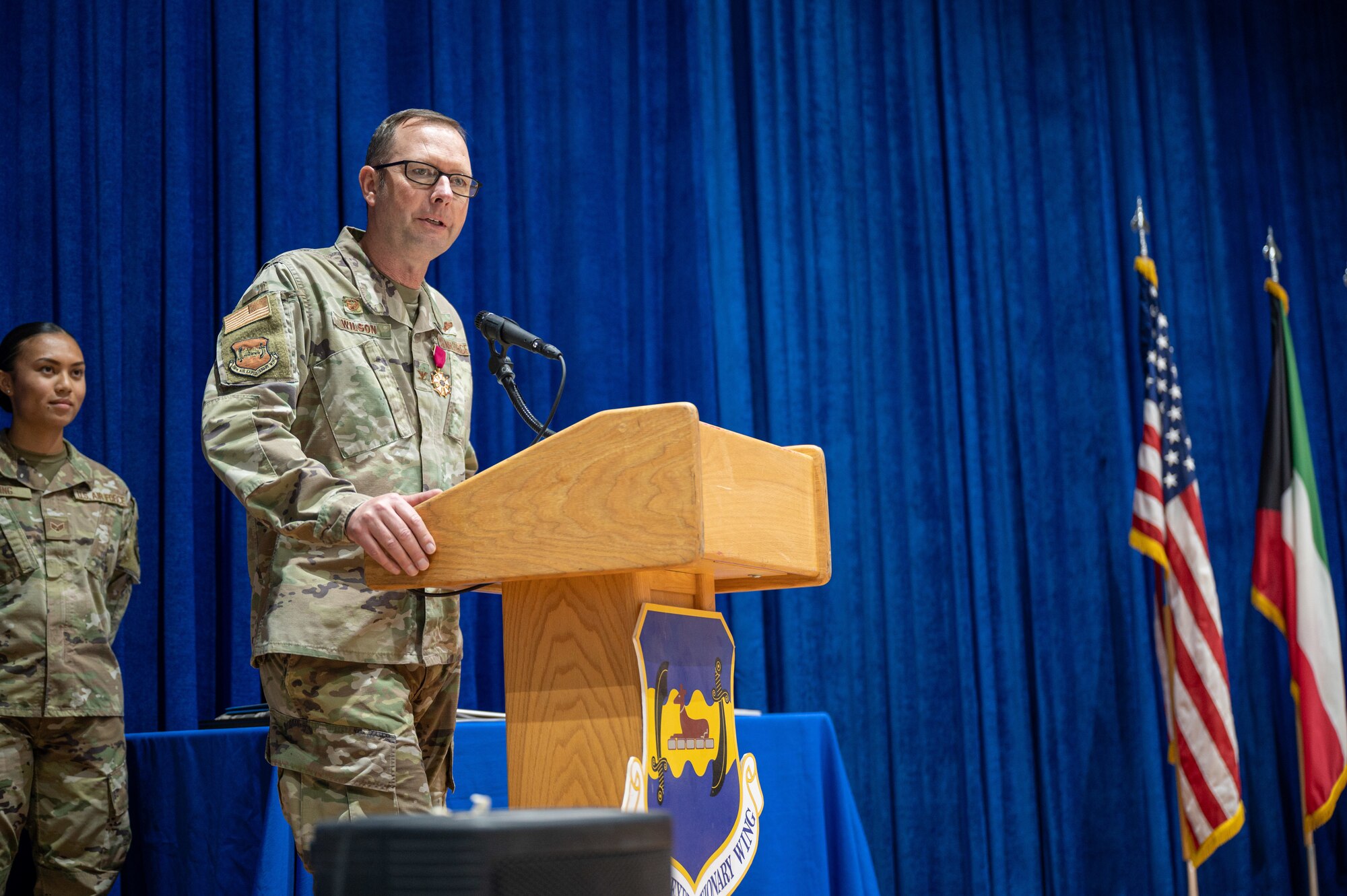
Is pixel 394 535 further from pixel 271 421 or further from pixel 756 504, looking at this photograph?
pixel 756 504

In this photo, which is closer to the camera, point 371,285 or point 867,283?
point 371,285

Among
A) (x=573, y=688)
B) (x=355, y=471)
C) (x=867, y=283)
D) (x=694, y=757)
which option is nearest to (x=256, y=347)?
(x=355, y=471)

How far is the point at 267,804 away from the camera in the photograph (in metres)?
2.17

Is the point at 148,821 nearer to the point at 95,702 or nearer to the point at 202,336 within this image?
the point at 95,702

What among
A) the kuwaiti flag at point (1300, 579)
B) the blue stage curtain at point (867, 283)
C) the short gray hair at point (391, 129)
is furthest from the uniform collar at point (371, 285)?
the kuwaiti flag at point (1300, 579)

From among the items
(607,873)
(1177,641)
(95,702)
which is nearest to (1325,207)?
(1177,641)

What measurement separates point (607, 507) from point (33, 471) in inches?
79.5

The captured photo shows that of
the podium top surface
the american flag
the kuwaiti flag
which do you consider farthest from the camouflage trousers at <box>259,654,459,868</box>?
the kuwaiti flag

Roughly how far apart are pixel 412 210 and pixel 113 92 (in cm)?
197

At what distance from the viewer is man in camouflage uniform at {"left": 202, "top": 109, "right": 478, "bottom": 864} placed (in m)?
1.63

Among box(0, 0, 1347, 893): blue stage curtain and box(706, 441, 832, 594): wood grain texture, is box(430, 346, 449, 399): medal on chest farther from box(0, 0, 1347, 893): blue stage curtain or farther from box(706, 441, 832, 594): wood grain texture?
box(0, 0, 1347, 893): blue stage curtain

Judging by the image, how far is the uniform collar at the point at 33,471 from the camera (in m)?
2.93

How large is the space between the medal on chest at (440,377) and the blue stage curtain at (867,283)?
1.61 meters

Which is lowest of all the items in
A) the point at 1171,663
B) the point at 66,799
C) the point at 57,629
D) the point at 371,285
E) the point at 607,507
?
the point at 66,799
